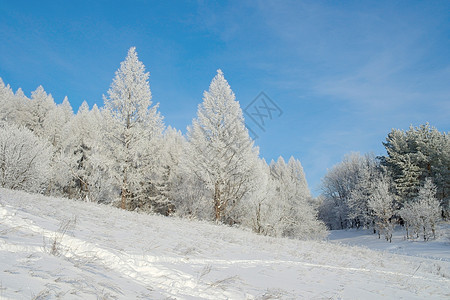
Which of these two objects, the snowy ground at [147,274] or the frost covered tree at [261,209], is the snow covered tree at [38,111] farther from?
the snowy ground at [147,274]

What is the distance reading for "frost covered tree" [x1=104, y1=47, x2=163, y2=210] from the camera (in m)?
17.4

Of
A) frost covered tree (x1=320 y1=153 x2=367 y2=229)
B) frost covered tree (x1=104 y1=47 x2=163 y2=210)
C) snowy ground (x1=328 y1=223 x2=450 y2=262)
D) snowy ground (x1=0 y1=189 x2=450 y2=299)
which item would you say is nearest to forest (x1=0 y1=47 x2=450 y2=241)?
frost covered tree (x1=104 y1=47 x2=163 y2=210)

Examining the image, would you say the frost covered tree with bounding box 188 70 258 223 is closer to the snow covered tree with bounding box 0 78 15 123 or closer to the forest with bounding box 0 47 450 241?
the forest with bounding box 0 47 450 241

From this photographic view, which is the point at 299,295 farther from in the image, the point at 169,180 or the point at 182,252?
the point at 169,180

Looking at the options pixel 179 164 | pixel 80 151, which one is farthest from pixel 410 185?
pixel 80 151

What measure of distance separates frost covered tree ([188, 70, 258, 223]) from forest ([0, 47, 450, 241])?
0.07m

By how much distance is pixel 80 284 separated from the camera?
254 centimetres

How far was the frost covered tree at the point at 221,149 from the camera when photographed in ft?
59.0

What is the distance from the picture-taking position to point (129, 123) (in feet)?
58.9

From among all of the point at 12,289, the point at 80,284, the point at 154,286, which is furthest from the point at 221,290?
the point at 12,289

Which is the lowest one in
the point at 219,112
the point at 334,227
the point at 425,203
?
the point at 334,227

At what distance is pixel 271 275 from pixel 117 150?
1448cm

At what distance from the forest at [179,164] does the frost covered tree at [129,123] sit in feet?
0.23

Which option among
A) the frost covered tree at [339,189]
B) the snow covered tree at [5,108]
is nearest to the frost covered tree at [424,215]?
the frost covered tree at [339,189]
